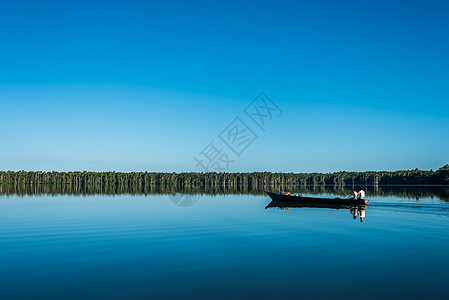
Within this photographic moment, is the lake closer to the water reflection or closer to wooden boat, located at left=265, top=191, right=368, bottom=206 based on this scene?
wooden boat, located at left=265, top=191, right=368, bottom=206

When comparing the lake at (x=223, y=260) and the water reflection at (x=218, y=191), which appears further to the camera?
the water reflection at (x=218, y=191)

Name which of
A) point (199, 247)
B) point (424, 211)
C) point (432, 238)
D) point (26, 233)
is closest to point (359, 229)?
point (432, 238)

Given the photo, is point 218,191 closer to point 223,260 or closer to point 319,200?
point 319,200

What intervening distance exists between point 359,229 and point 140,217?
1850cm

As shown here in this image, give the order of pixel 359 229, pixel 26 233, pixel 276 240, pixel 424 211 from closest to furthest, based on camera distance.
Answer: pixel 276 240 → pixel 26 233 → pixel 359 229 → pixel 424 211

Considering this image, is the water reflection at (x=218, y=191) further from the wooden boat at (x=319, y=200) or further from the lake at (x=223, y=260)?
the lake at (x=223, y=260)

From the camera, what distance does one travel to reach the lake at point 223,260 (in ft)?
37.5

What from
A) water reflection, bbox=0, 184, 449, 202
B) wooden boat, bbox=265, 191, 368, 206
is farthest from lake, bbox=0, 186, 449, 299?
water reflection, bbox=0, 184, 449, 202

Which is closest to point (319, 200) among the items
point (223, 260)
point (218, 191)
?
point (223, 260)

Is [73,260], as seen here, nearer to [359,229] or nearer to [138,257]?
[138,257]

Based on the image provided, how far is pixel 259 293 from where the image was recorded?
11047 mm

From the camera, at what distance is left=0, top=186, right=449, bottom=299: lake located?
→ 11422mm

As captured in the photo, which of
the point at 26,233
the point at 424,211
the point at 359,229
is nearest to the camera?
the point at 26,233

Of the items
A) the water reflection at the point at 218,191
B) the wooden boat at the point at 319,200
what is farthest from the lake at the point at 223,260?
the water reflection at the point at 218,191
